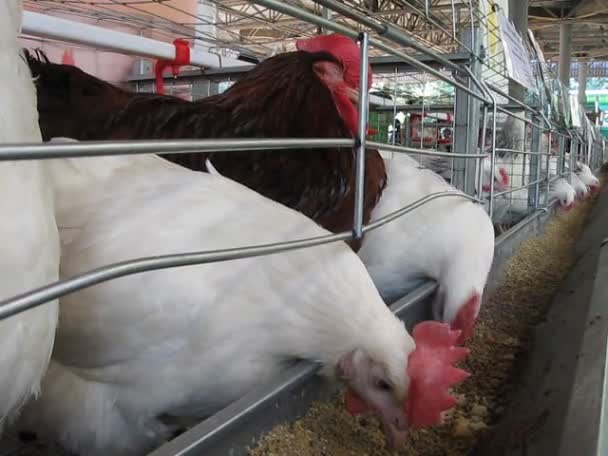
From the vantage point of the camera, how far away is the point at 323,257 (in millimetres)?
751

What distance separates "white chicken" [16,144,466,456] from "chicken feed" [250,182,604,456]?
42 millimetres

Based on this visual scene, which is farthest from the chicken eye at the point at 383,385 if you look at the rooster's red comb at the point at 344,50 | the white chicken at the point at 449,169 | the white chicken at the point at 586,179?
the white chicken at the point at 586,179

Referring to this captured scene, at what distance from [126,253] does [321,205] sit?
0.49m

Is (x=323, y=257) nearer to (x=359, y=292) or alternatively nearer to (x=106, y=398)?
(x=359, y=292)


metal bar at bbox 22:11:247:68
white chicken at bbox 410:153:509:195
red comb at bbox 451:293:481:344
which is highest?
metal bar at bbox 22:11:247:68

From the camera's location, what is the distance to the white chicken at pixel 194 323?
0.62 metres

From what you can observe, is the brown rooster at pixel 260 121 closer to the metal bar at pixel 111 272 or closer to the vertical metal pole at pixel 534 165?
the metal bar at pixel 111 272

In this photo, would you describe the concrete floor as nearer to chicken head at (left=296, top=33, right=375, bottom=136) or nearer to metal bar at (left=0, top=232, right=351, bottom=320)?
metal bar at (left=0, top=232, right=351, bottom=320)

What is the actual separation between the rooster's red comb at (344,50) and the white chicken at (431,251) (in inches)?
11.4

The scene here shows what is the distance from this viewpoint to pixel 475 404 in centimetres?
93

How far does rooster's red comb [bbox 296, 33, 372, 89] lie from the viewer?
3.82ft

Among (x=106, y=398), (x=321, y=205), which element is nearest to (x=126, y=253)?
(x=106, y=398)

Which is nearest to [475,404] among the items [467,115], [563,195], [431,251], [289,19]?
[431,251]

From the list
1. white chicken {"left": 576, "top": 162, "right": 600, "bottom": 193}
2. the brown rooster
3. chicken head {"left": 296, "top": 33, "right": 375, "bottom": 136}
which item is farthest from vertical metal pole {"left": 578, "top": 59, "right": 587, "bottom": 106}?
the brown rooster
